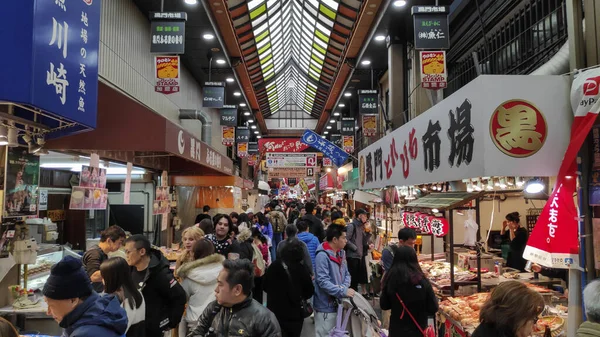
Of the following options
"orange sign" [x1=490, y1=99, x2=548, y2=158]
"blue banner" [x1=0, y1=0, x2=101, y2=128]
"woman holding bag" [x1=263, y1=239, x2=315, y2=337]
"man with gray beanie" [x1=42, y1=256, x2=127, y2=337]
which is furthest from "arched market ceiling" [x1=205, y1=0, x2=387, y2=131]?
"man with gray beanie" [x1=42, y1=256, x2=127, y2=337]

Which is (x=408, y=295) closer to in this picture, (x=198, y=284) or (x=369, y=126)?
(x=198, y=284)

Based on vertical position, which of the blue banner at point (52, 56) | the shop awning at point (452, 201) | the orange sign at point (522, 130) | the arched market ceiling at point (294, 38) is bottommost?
the shop awning at point (452, 201)

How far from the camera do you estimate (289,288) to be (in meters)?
4.53

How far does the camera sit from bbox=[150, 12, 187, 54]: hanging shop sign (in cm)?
888

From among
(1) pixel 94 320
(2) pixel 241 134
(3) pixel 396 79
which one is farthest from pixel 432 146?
(2) pixel 241 134

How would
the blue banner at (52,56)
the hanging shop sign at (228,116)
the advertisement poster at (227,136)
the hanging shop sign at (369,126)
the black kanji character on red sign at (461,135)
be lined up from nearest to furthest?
the blue banner at (52,56)
the black kanji character on red sign at (461,135)
the hanging shop sign at (369,126)
the hanging shop sign at (228,116)
the advertisement poster at (227,136)

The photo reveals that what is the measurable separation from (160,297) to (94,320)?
5.33 feet

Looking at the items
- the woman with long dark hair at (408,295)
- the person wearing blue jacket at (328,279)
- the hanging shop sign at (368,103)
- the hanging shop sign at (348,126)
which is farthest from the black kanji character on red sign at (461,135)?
the hanging shop sign at (348,126)

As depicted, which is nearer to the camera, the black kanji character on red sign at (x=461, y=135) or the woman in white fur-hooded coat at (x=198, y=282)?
the woman in white fur-hooded coat at (x=198, y=282)

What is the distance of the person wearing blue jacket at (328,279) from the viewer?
5.08m

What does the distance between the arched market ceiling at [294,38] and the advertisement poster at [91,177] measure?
556 cm

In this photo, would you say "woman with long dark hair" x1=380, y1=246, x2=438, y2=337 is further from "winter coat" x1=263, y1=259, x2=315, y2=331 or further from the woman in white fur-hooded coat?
the woman in white fur-hooded coat

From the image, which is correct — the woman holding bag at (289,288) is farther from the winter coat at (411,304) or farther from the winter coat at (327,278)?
the winter coat at (411,304)

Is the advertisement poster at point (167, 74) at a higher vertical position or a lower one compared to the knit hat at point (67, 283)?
higher
